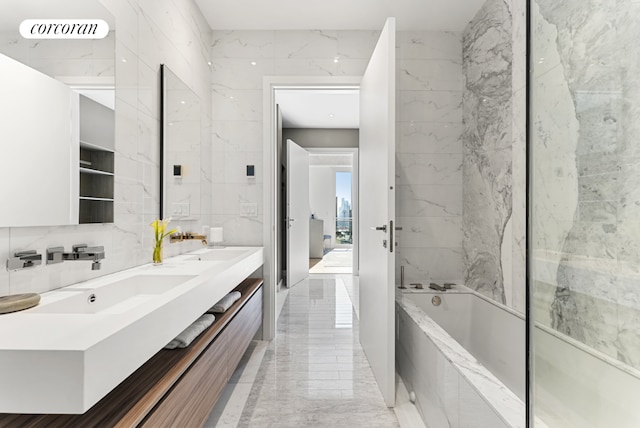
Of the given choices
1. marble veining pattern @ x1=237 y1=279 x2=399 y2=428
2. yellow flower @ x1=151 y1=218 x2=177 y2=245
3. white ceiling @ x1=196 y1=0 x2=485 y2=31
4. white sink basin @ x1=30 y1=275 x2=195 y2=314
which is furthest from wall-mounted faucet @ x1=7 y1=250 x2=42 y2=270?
white ceiling @ x1=196 y1=0 x2=485 y2=31

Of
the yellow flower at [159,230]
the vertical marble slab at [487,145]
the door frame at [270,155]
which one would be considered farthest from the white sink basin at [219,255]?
the vertical marble slab at [487,145]

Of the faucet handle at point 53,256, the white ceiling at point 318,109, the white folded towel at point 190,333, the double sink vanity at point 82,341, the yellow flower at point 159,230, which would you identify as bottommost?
the white folded towel at point 190,333

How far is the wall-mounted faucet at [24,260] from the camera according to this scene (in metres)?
1.06

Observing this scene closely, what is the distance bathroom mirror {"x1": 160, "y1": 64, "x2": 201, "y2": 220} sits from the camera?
84.6 inches

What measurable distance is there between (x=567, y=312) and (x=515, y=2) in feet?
6.91

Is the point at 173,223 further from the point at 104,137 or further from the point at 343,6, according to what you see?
the point at 343,6

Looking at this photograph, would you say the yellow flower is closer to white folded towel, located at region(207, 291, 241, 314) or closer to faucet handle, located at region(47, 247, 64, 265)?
white folded towel, located at region(207, 291, 241, 314)

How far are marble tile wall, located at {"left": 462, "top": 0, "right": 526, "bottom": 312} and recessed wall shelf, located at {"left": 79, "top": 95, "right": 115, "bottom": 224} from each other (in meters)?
2.14

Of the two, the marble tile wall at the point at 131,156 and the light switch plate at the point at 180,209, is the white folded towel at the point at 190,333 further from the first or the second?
the light switch plate at the point at 180,209

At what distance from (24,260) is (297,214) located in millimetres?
4448

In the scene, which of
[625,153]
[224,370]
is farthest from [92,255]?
[625,153]

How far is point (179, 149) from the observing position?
2.33m

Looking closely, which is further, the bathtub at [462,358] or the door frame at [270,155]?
the door frame at [270,155]

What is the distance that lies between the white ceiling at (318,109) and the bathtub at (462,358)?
256 cm
